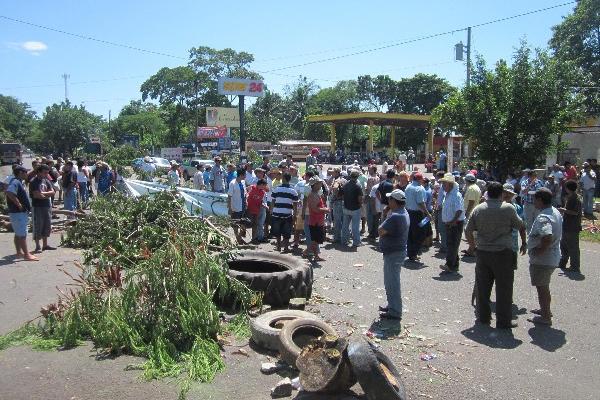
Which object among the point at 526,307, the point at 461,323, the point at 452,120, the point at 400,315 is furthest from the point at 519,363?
the point at 452,120

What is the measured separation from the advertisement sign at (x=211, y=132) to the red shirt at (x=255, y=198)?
48.0 m

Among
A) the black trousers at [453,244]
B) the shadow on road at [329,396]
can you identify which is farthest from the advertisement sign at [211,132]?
the shadow on road at [329,396]

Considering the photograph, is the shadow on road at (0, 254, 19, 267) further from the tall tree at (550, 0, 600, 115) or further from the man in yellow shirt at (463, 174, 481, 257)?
the tall tree at (550, 0, 600, 115)

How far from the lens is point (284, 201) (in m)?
11.2

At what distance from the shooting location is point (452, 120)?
2112 cm

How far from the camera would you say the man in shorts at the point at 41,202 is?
10.7m

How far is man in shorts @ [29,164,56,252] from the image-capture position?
35.1 ft

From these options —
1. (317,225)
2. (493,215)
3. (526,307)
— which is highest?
(493,215)

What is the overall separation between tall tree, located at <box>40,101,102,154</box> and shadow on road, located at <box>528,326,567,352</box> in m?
65.6

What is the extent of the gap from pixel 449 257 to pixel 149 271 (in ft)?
19.2

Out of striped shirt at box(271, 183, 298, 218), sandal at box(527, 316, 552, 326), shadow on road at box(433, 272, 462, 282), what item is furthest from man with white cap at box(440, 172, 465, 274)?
striped shirt at box(271, 183, 298, 218)

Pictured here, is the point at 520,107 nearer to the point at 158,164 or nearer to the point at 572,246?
the point at 572,246

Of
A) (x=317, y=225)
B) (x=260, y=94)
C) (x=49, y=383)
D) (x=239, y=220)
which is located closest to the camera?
(x=49, y=383)

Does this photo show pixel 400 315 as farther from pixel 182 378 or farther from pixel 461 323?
pixel 182 378
